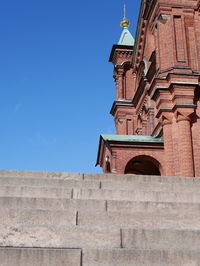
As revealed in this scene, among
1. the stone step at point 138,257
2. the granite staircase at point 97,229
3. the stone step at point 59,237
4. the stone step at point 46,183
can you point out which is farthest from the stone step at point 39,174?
the stone step at point 138,257

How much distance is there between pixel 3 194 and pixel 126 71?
91.3 feet

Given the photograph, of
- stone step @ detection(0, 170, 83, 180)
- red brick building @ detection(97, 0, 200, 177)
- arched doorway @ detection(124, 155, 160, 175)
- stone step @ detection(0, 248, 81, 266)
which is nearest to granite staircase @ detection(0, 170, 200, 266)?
stone step @ detection(0, 248, 81, 266)

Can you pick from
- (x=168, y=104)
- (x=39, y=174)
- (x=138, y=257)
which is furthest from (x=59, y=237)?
(x=168, y=104)

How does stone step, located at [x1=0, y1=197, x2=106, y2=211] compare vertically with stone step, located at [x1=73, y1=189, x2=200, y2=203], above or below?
below

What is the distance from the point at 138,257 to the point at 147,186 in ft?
12.4

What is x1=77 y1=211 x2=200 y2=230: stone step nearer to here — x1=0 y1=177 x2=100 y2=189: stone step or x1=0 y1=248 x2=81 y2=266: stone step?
x1=0 y1=248 x2=81 y2=266: stone step

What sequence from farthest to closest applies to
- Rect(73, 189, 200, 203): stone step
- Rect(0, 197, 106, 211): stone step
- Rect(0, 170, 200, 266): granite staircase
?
1. Rect(73, 189, 200, 203): stone step
2. Rect(0, 197, 106, 211): stone step
3. Rect(0, 170, 200, 266): granite staircase

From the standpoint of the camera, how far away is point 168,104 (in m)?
20.7

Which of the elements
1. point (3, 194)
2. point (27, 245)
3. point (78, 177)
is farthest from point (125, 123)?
point (27, 245)

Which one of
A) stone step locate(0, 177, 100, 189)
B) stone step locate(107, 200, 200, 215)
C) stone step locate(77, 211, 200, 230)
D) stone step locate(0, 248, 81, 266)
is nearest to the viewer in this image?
stone step locate(0, 248, 81, 266)

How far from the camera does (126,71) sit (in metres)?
34.5

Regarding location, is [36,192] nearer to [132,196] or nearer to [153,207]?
[132,196]

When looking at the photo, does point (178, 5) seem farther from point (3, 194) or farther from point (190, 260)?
point (190, 260)

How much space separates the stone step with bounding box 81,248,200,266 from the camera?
4.78m
